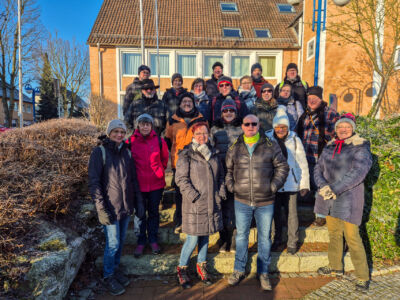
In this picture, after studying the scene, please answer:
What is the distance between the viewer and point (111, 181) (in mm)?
3039

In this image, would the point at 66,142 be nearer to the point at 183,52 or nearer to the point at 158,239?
the point at 158,239

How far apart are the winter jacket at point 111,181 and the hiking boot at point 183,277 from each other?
99 cm

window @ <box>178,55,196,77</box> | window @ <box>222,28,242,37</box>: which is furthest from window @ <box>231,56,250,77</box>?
window @ <box>178,55,196,77</box>

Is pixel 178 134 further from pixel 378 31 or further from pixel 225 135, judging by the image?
pixel 378 31

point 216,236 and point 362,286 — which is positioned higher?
point 216,236

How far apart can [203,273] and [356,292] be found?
1.85 metres

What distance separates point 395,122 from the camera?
4688 millimetres

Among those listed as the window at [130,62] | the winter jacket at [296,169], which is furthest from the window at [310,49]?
the winter jacket at [296,169]

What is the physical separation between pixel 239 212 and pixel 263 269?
804 millimetres

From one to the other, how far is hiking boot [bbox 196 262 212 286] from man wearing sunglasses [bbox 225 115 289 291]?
11.1 inches

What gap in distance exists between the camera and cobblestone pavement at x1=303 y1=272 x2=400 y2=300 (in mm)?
2955

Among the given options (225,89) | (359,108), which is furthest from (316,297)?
(359,108)

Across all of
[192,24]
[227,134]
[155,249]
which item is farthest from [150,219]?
[192,24]

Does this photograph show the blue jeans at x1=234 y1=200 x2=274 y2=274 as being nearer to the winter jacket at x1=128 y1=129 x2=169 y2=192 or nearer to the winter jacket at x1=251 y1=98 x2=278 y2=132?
the winter jacket at x1=128 y1=129 x2=169 y2=192
